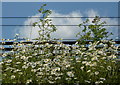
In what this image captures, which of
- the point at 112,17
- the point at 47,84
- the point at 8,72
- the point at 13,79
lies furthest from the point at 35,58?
the point at 112,17

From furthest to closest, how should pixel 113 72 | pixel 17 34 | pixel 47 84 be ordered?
pixel 17 34
pixel 113 72
pixel 47 84

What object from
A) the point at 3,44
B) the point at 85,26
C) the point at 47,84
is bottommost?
the point at 47,84

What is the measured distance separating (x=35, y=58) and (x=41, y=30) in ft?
4.29

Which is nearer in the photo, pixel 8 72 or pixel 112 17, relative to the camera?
pixel 8 72

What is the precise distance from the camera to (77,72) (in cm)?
595

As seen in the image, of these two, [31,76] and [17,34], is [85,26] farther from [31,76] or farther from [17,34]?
[31,76]

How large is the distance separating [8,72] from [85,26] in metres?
3.16

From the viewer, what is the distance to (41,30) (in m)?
8.18

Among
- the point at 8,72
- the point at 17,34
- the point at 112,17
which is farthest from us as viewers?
the point at 112,17

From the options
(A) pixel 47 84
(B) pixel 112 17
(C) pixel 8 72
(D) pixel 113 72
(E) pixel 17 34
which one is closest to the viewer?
(A) pixel 47 84

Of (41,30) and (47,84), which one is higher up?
(41,30)

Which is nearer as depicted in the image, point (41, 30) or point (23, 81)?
point (23, 81)

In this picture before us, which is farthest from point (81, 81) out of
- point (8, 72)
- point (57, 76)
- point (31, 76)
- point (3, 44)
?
point (3, 44)

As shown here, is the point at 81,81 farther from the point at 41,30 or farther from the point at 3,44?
the point at 3,44
